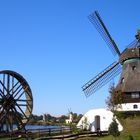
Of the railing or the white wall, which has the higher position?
the white wall

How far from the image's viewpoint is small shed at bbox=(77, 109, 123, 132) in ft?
153

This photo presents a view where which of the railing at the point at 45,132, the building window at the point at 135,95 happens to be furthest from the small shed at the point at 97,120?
Result: the building window at the point at 135,95

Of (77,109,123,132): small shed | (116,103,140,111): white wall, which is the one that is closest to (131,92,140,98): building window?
(116,103,140,111): white wall

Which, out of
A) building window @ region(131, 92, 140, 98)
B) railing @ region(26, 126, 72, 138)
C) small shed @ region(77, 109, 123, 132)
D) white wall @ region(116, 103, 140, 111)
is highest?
building window @ region(131, 92, 140, 98)

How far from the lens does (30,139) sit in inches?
1393

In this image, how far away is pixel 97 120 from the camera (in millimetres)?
47875

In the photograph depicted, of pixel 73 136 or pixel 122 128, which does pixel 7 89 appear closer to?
pixel 73 136

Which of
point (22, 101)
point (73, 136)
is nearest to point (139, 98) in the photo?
point (73, 136)

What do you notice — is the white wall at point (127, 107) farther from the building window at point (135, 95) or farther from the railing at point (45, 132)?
the railing at point (45, 132)

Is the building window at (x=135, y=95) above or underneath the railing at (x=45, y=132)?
above

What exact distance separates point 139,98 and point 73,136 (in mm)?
12092

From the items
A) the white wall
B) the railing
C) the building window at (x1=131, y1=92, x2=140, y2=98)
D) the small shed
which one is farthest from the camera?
the small shed

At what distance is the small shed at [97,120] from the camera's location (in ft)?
153

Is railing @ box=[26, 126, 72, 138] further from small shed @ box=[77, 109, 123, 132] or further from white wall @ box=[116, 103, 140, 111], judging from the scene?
white wall @ box=[116, 103, 140, 111]
